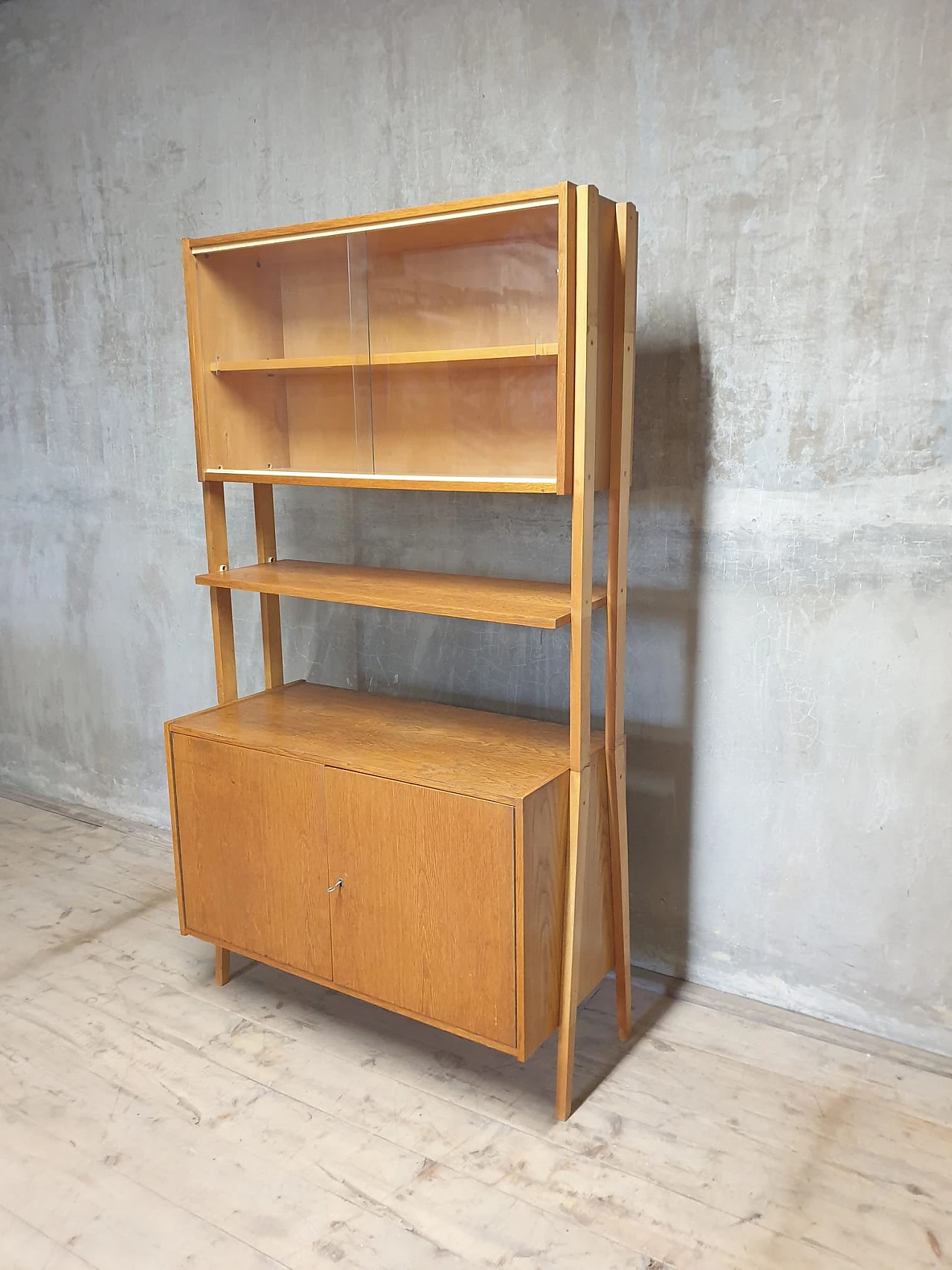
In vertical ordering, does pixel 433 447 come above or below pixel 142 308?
below

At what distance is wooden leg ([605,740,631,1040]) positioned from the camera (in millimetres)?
2326

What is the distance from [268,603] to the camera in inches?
113

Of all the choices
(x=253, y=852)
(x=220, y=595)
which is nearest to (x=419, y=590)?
(x=220, y=595)

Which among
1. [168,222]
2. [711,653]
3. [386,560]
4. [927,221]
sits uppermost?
[168,222]

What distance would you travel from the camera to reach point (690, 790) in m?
2.59

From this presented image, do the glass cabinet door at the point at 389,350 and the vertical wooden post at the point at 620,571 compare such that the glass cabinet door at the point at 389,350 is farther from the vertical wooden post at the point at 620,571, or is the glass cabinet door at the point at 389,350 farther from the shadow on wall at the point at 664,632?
the shadow on wall at the point at 664,632

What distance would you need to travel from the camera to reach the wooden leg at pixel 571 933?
2125 millimetres

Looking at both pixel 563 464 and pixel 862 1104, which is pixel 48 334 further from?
pixel 862 1104

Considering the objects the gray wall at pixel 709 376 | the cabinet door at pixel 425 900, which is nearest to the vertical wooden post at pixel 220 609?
the gray wall at pixel 709 376

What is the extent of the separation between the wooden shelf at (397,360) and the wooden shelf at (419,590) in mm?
537

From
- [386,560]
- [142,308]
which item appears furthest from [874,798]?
[142,308]

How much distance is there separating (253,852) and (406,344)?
1.32m

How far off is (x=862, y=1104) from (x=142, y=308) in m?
3.25

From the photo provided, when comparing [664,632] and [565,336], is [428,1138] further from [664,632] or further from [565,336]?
[565,336]
